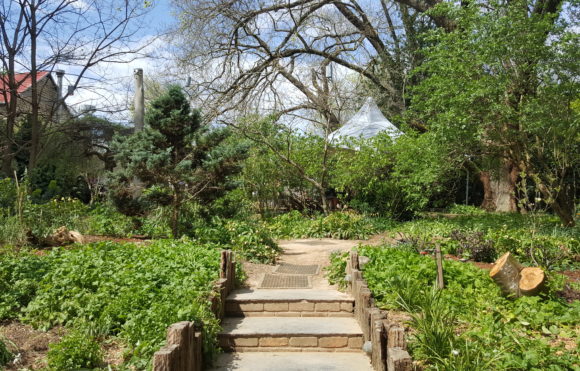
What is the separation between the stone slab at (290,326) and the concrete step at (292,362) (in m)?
0.24

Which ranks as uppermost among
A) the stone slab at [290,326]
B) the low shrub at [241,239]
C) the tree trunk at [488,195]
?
the tree trunk at [488,195]

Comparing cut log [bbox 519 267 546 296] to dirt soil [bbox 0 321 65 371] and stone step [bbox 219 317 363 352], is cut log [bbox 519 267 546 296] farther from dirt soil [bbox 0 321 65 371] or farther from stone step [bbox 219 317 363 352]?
dirt soil [bbox 0 321 65 371]

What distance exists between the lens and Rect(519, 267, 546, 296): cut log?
5.62 meters

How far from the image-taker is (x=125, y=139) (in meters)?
10.5

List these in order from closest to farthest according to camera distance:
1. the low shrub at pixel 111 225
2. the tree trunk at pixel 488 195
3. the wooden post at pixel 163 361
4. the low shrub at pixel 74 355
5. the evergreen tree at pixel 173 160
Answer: the wooden post at pixel 163 361 → the low shrub at pixel 74 355 → the evergreen tree at pixel 173 160 → the low shrub at pixel 111 225 → the tree trunk at pixel 488 195

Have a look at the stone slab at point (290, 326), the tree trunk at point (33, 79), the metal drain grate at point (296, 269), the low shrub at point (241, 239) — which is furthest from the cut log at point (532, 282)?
the tree trunk at point (33, 79)

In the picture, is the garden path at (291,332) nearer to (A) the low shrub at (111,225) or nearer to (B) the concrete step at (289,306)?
(B) the concrete step at (289,306)

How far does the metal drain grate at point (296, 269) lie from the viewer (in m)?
8.19

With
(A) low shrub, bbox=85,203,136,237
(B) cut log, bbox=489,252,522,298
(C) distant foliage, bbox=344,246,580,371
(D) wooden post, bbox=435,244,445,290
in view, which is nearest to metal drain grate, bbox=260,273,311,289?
(C) distant foliage, bbox=344,246,580,371

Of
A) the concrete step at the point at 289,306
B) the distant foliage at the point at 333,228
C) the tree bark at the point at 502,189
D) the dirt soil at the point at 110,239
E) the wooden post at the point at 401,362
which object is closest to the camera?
the wooden post at the point at 401,362

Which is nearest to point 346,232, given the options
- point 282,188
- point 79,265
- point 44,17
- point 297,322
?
point 282,188

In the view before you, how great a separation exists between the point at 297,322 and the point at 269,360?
0.93 metres

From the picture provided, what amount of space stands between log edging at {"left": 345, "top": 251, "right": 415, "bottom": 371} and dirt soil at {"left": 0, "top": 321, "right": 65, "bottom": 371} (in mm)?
2962

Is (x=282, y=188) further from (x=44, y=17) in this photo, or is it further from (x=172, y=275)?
(x=172, y=275)
